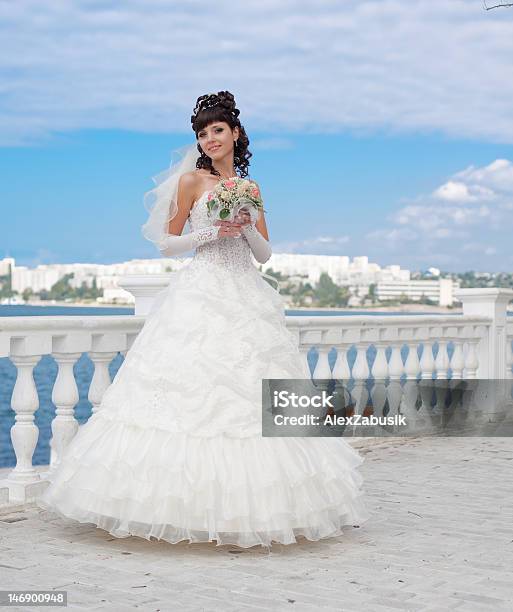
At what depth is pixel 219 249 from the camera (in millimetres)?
4816

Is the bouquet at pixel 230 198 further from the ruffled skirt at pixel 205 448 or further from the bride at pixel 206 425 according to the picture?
the ruffled skirt at pixel 205 448

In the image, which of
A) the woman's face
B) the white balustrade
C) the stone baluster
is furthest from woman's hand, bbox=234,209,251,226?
the stone baluster

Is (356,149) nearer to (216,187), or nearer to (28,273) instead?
(28,273)

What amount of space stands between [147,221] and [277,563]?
1890mm

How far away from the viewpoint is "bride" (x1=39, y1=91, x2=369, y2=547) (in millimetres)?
4293

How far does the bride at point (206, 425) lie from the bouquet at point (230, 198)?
0.08 meters

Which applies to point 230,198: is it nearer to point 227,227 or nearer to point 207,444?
point 227,227

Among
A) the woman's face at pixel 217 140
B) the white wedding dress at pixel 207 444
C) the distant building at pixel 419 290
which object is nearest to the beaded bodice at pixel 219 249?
the white wedding dress at pixel 207 444

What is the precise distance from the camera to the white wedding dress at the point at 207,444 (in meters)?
4.29

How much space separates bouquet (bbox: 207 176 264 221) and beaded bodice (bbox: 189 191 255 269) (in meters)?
0.14

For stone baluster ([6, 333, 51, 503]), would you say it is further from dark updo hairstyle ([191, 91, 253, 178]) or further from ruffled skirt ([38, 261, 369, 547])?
dark updo hairstyle ([191, 91, 253, 178])

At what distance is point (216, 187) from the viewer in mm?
→ 4641

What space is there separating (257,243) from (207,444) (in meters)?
1.11

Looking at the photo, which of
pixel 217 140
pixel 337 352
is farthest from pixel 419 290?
pixel 217 140
